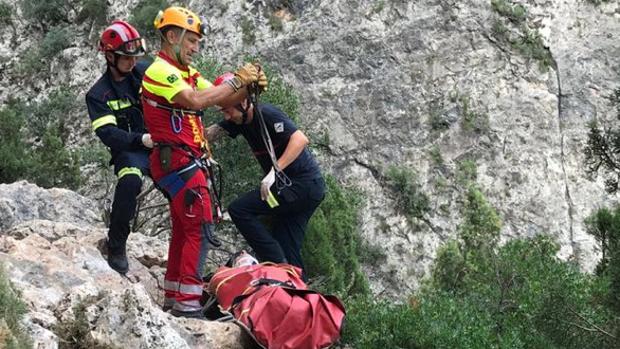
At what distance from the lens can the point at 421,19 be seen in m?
19.5

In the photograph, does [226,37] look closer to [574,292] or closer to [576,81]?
[576,81]

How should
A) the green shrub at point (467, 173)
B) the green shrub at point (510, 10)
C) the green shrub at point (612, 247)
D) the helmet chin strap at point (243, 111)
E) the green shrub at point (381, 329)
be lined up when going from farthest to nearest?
the green shrub at point (510, 10), the green shrub at point (467, 173), the helmet chin strap at point (243, 111), the green shrub at point (381, 329), the green shrub at point (612, 247)

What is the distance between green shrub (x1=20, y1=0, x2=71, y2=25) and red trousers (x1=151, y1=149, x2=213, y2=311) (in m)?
18.8

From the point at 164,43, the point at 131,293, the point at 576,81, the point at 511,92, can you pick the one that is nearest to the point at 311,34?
the point at 511,92

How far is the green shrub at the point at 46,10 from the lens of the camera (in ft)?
74.2

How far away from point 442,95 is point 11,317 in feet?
52.9

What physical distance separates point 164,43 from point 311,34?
47.6 feet

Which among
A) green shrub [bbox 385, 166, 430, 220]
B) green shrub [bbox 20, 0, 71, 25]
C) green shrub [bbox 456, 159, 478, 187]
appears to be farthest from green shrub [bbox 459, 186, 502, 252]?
green shrub [bbox 20, 0, 71, 25]

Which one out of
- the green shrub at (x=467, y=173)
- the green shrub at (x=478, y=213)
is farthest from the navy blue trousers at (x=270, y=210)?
the green shrub at (x=467, y=173)

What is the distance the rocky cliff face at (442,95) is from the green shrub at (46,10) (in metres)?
4.47

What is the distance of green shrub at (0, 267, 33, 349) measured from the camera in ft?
10.0

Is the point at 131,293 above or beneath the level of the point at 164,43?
beneath

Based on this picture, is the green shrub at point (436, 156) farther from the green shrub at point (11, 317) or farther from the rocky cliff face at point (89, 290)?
A: the green shrub at point (11, 317)

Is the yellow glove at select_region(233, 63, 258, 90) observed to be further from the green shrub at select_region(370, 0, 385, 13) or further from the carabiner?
the green shrub at select_region(370, 0, 385, 13)
